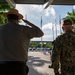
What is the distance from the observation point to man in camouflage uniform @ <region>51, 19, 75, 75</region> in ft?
16.5

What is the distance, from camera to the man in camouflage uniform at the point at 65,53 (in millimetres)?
5027

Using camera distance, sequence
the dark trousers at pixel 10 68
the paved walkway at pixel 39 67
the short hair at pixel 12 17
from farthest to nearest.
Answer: the paved walkway at pixel 39 67 < the short hair at pixel 12 17 < the dark trousers at pixel 10 68

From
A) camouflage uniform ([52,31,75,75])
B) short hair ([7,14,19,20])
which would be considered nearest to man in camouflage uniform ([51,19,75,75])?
camouflage uniform ([52,31,75,75])

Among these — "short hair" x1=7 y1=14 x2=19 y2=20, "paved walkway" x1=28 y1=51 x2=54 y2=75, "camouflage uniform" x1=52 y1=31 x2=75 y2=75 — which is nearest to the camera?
"short hair" x1=7 y1=14 x2=19 y2=20

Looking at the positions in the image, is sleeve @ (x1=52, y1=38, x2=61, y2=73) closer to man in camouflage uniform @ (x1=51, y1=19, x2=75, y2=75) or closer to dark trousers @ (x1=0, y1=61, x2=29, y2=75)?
man in camouflage uniform @ (x1=51, y1=19, x2=75, y2=75)

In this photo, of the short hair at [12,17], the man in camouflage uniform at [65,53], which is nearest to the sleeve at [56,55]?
the man in camouflage uniform at [65,53]

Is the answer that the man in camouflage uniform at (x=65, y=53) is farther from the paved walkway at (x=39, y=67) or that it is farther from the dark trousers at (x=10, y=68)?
the paved walkway at (x=39, y=67)

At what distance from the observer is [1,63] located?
407 cm

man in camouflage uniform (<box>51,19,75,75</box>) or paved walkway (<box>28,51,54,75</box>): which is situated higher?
man in camouflage uniform (<box>51,19,75,75</box>)

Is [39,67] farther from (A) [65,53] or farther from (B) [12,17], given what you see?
(B) [12,17]

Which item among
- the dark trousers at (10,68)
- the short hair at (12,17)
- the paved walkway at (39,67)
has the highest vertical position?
the short hair at (12,17)

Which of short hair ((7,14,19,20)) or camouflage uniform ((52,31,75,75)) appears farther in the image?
camouflage uniform ((52,31,75,75))

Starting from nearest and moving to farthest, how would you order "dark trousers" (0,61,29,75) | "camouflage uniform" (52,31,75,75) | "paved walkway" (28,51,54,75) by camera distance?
1. "dark trousers" (0,61,29,75)
2. "camouflage uniform" (52,31,75,75)
3. "paved walkway" (28,51,54,75)

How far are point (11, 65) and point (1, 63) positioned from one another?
0.14m
